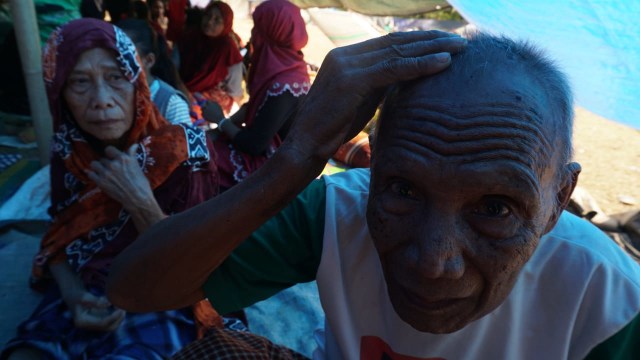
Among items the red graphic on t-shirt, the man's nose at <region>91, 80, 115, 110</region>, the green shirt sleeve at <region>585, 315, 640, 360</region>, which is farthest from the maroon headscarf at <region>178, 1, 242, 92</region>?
the green shirt sleeve at <region>585, 315, 640, 360</region>

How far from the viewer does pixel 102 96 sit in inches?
98.2

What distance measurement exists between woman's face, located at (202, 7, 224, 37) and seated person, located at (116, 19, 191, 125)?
167cm

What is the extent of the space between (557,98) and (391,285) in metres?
0.59

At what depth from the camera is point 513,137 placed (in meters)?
1.09

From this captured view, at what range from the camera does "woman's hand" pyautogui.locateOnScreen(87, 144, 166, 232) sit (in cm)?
239

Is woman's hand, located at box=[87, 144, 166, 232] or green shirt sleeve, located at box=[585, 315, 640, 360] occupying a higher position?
green shirt sleeve, located at box=[585, 315, 640, 360]

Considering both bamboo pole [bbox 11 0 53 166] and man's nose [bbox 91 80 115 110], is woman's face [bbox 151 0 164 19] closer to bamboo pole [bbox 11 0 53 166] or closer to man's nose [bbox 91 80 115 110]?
bamboo pole [bbox 11 0 53 166]

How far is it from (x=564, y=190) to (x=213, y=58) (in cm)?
629

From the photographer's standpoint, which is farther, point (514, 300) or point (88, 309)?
point (88, 309)

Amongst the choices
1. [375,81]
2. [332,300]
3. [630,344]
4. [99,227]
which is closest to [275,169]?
[375,81]

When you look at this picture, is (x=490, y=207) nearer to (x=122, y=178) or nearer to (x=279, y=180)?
(x=279, y=180)

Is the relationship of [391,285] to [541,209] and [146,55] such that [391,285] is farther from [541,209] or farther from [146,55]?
[146,55]

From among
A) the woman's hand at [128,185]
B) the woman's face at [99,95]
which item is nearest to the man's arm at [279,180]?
the woman's hand at [128,185]

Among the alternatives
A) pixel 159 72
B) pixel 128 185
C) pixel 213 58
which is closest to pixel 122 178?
pixel 128 185
